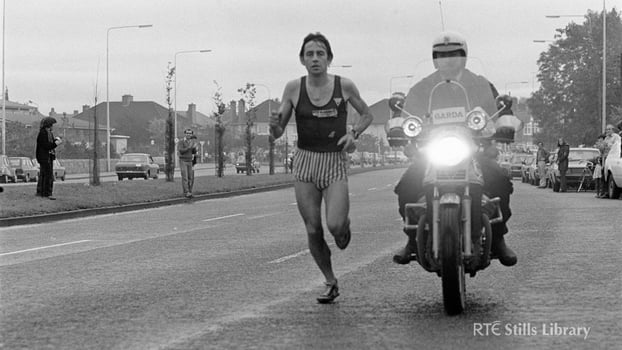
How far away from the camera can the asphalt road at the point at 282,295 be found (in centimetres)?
644

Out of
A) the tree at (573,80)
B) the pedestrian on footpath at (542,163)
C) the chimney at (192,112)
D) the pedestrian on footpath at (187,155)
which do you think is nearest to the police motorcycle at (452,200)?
the pedestrian on footpath at (187,155)

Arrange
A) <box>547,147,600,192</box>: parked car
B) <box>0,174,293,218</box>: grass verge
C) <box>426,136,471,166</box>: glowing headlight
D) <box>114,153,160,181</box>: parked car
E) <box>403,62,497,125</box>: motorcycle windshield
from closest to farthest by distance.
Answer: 1. <box>426,136,471,166</box>: glowing headlight
2. <box>403,62,497,125</box>: motorcycle windshield
3. <box>0,174,293,218</box>: grass verge
4. <box>547,147,600,192</box>: parked car
5. <box>114,153,160,181</box>: parked car

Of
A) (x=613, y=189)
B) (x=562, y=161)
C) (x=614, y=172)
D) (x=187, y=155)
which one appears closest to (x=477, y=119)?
(x=614, y=172)

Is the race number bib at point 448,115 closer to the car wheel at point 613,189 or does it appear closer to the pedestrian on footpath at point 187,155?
the car wheel at point 613,189

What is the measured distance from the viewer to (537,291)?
27.6ft

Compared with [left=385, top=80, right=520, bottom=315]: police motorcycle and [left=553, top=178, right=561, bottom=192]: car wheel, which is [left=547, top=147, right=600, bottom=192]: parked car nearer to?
[left=553, top=178, right=561, bottom=192]: car wheel

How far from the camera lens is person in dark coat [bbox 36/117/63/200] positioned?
77.8 ft

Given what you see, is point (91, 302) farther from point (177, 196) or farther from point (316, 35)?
point (177, 196)

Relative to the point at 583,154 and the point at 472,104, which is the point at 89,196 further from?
the point at 472,104

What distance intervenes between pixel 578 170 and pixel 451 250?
2906 cm

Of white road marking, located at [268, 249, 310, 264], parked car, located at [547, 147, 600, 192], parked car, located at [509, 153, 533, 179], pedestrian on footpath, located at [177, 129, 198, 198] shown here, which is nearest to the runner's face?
white road marking, located at [268, 249, 310, 264]

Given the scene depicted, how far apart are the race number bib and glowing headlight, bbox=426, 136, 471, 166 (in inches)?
14.5

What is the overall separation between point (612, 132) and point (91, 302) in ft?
67.7

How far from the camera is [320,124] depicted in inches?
313
